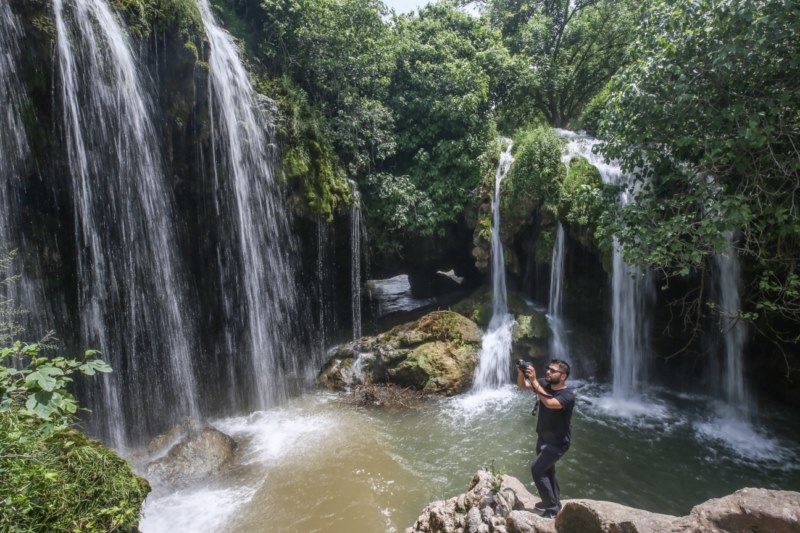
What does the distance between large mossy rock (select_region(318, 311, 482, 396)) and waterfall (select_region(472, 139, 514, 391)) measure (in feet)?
0.86

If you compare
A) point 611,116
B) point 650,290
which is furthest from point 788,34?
point 650,290

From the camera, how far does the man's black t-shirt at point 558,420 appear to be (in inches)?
172

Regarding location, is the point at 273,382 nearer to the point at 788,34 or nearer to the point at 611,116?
the point at 611,116

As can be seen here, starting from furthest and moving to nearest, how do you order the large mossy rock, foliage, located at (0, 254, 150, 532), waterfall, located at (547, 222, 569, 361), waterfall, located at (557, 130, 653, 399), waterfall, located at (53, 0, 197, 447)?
waterfall, located at (547, 222, 569, 361) < the large mossy rock < waterfall, located at (557, 130, 653, 399) < waterfall, located at (53, 0, 197, 447) < foliage, located at (0, 254, 150, 532)

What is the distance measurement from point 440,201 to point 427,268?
287 cm

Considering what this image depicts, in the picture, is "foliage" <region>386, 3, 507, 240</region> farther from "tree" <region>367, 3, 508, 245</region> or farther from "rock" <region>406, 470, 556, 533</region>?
"rock" <region>406, 470, 556, 533</region>

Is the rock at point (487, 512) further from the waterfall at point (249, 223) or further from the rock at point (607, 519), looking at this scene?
the waterfall at point (249, 223)

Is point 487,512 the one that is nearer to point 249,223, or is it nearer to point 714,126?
point 714,126

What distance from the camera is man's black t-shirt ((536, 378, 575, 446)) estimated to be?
172 inches

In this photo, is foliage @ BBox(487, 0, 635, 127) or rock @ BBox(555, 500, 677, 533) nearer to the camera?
rock @ BBox(555, 500, 677, 533)

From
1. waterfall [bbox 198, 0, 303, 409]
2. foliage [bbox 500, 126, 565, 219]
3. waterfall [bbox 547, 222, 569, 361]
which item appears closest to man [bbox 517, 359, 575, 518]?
waterfall [bbox 547, 222, 569, 361]

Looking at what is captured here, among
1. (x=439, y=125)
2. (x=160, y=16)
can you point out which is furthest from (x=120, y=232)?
(x=439, y=125)

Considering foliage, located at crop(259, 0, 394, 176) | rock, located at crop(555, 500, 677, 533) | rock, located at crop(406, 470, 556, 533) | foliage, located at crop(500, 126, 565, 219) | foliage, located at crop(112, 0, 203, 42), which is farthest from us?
foliage, located at crop(259, 0, 394, 176)

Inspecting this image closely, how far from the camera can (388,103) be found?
41.3 ft
